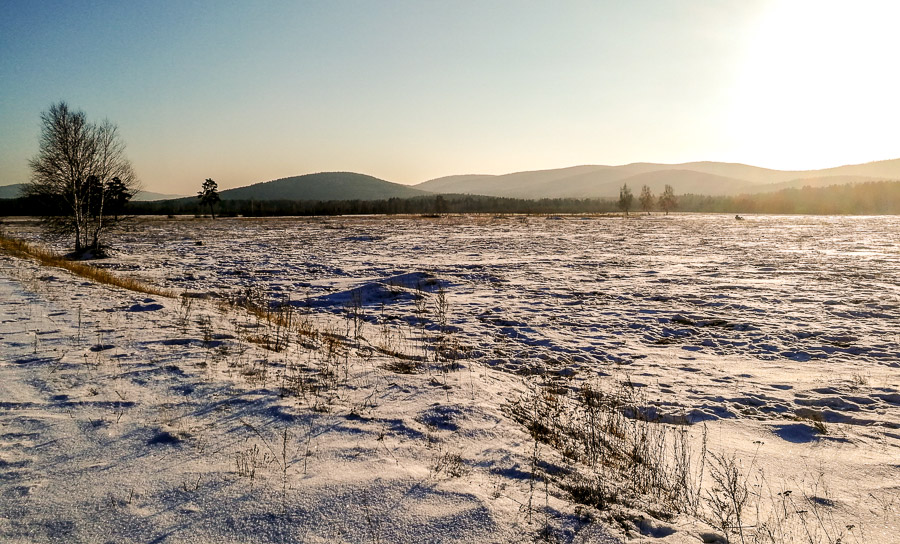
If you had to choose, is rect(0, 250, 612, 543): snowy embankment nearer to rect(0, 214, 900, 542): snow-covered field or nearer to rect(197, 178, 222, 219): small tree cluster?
rect(0, 214, 900, 542): snow-covered field

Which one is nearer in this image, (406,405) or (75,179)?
(406,405)

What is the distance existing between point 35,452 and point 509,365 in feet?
23.3

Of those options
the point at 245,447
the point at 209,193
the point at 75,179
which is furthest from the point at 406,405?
the point at 209,193

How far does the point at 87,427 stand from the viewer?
502 cm

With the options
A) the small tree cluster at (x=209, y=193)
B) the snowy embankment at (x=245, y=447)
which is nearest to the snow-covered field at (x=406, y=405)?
the snowy embankment at (x=245, y=447)

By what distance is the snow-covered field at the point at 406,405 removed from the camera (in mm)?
3881

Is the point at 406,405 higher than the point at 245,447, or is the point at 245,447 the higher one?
the point at 245,447

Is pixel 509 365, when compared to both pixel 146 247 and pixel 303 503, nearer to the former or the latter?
pixel 303 503

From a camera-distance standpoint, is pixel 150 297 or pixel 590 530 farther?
pixel 150 297

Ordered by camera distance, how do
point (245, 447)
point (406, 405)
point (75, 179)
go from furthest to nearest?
point (75, 179), point (406, 405), point (245, 447)

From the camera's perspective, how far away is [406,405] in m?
6.50

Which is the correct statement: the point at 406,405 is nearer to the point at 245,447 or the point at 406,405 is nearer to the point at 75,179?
the point at 245,447

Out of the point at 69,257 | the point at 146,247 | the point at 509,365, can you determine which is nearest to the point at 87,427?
the point at 509,365

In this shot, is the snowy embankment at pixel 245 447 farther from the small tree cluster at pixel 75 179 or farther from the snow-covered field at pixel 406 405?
the small tree cluster at pixel 75 179
